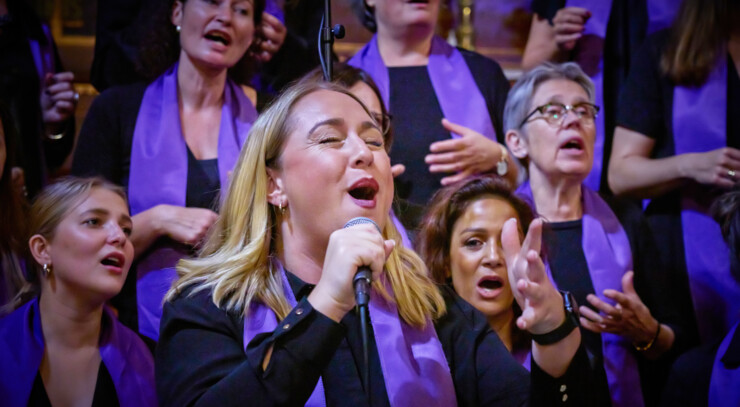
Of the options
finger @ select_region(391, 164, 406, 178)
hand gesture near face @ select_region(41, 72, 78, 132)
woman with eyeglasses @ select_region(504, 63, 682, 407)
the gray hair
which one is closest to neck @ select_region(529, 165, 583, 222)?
woman with eyeglasses @ select_region(504, 63, 682, 407)

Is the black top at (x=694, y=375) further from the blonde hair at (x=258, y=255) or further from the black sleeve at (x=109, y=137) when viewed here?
the black sleeve at (x=109, y=137)

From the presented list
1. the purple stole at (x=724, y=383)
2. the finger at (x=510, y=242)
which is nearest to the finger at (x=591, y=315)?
the purple stole at (x=724, y=383)

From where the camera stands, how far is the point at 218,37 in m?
2.53

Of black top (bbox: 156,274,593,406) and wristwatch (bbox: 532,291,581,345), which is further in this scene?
wristwatch (bbox: 532,291,581,345)

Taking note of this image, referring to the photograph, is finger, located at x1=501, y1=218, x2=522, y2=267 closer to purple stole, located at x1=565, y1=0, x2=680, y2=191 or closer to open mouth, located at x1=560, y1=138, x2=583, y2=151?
open mouth, located at x1=560, y1=138, x2=583, y2=151

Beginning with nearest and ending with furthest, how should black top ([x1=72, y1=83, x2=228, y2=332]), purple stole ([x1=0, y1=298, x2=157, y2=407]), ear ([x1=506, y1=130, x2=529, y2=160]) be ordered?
purple stole ([x1=0, y1=298, x2=157, y2=407]), black top ([x1=72, y1=83, x2=228, y2=332]), ear ([x1=506, y1=130, x2=529, y2=160])

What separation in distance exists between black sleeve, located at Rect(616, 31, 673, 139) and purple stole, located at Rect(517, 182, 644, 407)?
0.86 ft

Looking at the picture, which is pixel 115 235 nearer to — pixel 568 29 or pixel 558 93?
pixel 558 93

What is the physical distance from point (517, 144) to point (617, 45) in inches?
24.8

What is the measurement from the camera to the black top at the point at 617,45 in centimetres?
286

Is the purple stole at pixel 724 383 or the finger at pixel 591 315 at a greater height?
the finger at pixel 591 315

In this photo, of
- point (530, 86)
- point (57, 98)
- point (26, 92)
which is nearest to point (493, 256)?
point (530, 86)

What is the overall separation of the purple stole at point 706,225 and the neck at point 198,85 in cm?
143

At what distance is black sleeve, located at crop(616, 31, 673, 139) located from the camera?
259cm
